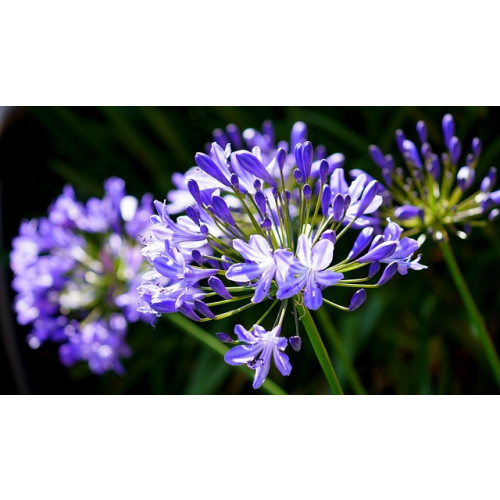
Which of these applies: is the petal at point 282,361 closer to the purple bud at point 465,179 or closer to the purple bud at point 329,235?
the purple bud at point 329,235

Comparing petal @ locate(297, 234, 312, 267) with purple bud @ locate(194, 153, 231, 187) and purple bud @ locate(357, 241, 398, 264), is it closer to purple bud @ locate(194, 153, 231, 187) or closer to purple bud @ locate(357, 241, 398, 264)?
purple bud @ locate(357, 241, 398, 264)

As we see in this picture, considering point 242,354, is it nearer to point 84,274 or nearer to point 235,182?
point 235,182

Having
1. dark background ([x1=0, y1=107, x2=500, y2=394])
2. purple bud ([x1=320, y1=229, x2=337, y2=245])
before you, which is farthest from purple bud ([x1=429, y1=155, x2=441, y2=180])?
dark background ([x1=0, y1=107, x2=500, y2=394])

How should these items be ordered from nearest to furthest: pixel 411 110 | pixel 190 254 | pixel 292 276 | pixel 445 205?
pixel 292 276
pixel 190 254
pixel 445 205
pixel 411 110

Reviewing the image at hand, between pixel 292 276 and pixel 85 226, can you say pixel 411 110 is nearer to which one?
pixel 85 226

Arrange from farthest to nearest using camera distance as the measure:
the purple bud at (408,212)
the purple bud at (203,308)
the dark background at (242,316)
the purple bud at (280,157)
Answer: the dark background at (242,316) < the purple bud at (408,212) < the purple bud at (280,157) < the purple bud at (203,308)

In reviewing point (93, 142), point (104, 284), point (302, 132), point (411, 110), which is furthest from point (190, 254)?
point (93, 142)

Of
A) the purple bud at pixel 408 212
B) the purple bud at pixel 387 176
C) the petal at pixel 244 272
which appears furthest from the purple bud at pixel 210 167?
the purple bud at pixel 387 176
